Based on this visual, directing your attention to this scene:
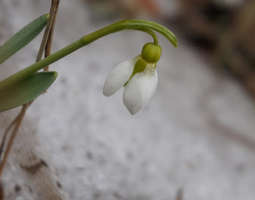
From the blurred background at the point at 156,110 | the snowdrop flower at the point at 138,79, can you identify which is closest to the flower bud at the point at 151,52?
the snowdrop flower at the point at 138,79

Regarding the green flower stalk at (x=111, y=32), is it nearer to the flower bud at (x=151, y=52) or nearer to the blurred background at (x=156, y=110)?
the flower bud at (x=151, y=52)

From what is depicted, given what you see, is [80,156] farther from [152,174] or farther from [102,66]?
[102,66]

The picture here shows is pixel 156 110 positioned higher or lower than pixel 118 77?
higher

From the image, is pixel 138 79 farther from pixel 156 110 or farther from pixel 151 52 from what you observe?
pixel 156 110

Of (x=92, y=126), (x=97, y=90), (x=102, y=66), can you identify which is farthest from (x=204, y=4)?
(x=92, y=126)

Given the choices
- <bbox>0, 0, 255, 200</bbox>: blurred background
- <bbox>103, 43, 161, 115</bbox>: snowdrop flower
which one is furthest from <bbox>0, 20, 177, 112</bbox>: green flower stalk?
<bbox>0, 0, 255, 200</bbox>: blurred background

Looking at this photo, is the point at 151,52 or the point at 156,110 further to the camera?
the point at 156,110

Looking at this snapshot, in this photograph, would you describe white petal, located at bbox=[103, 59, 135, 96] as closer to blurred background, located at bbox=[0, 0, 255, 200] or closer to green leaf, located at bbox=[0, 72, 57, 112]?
green leaf, located at bbox=[0, 72, 57, 112]

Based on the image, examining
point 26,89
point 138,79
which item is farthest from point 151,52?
point 26,89
